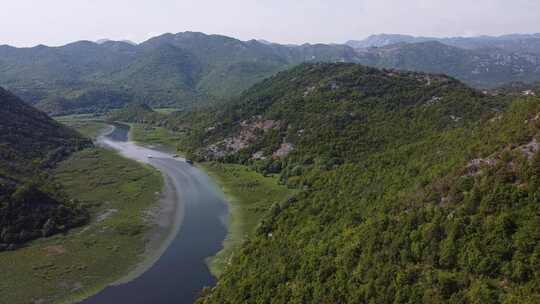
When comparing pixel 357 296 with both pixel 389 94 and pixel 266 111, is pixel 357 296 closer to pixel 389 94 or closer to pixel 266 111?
pixel 389 94

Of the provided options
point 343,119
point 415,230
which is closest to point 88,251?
point 415,230

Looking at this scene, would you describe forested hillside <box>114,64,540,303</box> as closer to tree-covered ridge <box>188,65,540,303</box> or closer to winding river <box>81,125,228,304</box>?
tree-covered ridge <box>188,65,540,303</box>

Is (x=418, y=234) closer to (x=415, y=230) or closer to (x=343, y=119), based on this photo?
(x=415, y=230)

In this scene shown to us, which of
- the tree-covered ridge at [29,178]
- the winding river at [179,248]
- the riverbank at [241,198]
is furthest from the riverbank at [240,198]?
the tree-covered ridge at [29,178]

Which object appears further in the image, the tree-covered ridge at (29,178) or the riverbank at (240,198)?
the tree-covered ridge at (29,178)

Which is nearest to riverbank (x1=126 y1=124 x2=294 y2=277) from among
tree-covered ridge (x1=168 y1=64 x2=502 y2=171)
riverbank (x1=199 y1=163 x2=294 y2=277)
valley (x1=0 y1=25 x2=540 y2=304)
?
riverbank (x1=199 y1=163 x2=294 y2=277)

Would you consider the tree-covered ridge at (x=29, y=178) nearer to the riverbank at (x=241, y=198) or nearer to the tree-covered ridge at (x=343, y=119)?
the riverbank at (x=241, y=198)

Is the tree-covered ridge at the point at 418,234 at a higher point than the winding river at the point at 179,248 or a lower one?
higher
